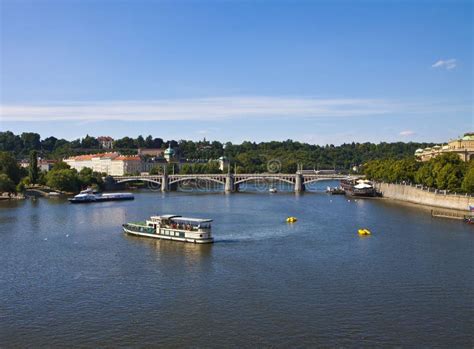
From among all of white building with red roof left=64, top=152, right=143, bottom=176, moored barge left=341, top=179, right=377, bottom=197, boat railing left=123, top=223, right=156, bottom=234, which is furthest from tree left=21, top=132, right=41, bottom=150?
boat railing left=123, top=223, right=156, bottom=234

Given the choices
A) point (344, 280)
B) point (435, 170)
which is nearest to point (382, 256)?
point (344, 280)

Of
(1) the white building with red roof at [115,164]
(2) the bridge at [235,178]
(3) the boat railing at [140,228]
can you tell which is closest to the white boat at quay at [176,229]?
(3) the boat railing at [140,228]

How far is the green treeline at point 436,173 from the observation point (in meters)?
58.8

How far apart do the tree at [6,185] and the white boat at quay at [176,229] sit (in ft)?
128

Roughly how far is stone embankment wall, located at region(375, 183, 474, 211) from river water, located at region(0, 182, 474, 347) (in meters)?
10.2

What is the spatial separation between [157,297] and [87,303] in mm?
2842

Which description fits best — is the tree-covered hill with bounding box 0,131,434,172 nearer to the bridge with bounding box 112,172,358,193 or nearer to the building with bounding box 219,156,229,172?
the building with bounding box 219,156,229,172

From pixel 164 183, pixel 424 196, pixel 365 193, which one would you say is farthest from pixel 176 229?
pixel 164 183

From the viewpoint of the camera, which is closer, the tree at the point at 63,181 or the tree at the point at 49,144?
the tree at the point at 63,181

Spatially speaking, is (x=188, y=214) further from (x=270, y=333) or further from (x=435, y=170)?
(x=270, y=333)

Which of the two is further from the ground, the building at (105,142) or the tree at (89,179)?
the building at (105,142)

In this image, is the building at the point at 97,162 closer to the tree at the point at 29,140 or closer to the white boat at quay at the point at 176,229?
the tree at the point at 29,140

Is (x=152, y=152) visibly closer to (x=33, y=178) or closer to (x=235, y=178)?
(x=235, y=178)

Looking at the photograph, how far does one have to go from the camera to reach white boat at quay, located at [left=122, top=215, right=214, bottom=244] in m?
37.9
